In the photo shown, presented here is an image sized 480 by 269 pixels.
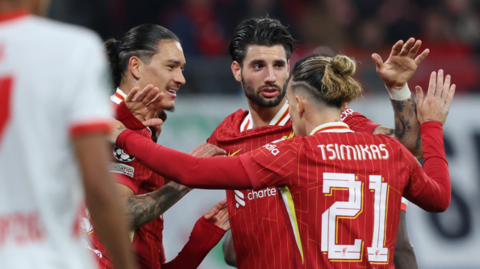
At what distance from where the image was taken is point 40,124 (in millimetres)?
1417

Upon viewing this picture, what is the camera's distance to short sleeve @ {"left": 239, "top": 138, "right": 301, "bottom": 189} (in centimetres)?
261

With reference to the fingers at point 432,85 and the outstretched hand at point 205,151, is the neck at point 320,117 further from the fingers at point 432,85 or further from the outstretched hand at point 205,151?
the fingers at point 432,85

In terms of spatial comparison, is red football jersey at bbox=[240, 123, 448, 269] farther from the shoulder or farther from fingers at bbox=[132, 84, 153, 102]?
the shoulder

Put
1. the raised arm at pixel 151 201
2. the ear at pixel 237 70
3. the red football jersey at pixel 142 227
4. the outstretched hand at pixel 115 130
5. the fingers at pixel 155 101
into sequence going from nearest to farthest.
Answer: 1. the outstretched hand at pixel 115 130
2. the fingers at pixel 155 101
3. the raised arm at pixel 151 201
4. the red football jersey at pixel 142 227
5. the ear at pixel 237 70

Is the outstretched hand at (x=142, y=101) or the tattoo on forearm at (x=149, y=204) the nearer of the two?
the outstretched hand at (x=142, y=101)

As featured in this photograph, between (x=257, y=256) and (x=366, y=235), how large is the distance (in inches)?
32.8

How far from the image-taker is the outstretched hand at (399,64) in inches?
128

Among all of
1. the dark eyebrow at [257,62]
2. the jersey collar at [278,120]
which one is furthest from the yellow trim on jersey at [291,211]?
the dark eyebrow at [257,62]

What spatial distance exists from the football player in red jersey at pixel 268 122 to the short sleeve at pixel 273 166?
0.65 m

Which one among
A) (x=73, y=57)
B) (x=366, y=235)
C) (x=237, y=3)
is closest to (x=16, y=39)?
(x=73, y=57)

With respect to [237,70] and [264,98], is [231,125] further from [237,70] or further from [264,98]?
[237,70]

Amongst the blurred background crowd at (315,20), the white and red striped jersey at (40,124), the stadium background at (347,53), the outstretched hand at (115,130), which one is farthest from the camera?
the blurred background crowd at (315,20)

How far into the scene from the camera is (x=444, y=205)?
285 cm

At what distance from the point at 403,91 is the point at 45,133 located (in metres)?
2.52
